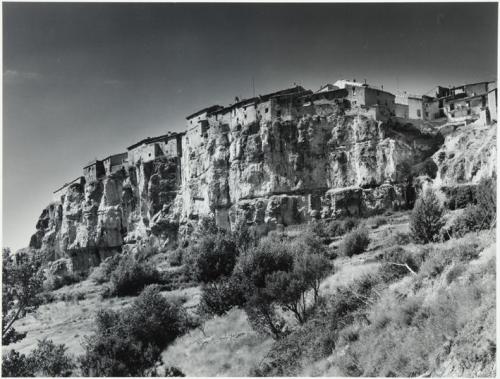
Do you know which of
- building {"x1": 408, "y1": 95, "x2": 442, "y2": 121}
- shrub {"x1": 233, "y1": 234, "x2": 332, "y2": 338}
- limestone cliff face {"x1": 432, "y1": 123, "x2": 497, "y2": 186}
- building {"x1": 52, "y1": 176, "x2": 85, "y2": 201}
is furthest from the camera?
building {"x1": 52, "y1": 176, "x2": 85, "y2": 201}

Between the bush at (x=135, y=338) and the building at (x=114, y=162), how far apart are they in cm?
4279

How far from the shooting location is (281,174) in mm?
50844

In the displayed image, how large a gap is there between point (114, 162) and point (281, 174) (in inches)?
1095

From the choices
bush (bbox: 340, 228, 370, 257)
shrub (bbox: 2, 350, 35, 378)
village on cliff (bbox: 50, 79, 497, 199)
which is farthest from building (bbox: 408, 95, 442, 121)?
shrub (bbox: 2, 350, 35, 378)

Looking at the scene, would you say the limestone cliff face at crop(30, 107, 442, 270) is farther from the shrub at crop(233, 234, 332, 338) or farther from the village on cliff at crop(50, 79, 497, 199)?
the shrub at crop(233, 234, 332, 338)

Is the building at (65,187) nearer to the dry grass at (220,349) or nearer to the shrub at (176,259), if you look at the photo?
the shrub at (176,259)

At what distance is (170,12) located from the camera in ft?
48.0

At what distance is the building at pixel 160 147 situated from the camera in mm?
60675

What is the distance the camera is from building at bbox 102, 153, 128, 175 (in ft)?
217

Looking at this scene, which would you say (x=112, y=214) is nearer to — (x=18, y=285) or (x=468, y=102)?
(x=468, y=102)

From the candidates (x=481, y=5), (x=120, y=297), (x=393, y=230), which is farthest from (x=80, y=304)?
(x=481, y=5)

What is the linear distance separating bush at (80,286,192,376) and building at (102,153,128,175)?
42785 millimetres

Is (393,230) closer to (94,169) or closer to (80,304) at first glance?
(80,304)

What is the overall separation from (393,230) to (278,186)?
50.0ft
